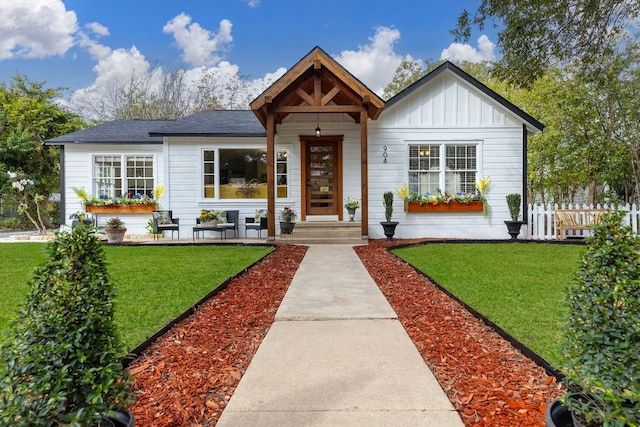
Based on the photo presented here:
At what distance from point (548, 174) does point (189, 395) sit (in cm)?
1866

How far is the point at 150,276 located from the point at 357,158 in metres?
7.31

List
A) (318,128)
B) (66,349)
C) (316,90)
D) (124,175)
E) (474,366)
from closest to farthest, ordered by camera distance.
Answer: (66,349) → (474,366) → (316,90) → (318,128) → (124,175)

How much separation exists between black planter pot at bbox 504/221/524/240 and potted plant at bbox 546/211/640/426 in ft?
31.9

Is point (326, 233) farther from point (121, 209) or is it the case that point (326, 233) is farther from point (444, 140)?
point (121, 209)

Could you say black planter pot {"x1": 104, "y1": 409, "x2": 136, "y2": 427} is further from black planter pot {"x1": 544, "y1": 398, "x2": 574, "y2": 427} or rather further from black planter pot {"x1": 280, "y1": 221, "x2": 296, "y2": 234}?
black planter pot {"x1": 280, "y1": 221, "x2": 296, "y2": 234}

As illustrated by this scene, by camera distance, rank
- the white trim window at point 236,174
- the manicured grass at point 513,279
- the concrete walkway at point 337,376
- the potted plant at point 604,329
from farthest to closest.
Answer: the white trim window at point 236,174 < the manicured grass at point 513,279 < the concrete walkway at point 337,376 < the potted plant at point 604,329

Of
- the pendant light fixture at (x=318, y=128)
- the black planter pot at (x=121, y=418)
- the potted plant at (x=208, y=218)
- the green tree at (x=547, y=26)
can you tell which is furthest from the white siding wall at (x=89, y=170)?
the black planter pot at (x=121, y=418)

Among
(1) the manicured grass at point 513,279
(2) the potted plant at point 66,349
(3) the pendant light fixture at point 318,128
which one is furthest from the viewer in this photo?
(3) the pendant light fixture at point 318,128

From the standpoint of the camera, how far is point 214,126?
12.2 meters

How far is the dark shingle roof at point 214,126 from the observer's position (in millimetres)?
11539

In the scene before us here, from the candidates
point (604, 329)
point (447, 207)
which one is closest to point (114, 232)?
point (447, 207)

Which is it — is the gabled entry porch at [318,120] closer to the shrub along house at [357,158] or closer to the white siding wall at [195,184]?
the shrub along house at [357,158]

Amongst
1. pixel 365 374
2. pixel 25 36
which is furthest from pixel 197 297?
pixel 25 36

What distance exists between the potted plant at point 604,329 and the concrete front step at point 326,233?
8.24 meters
